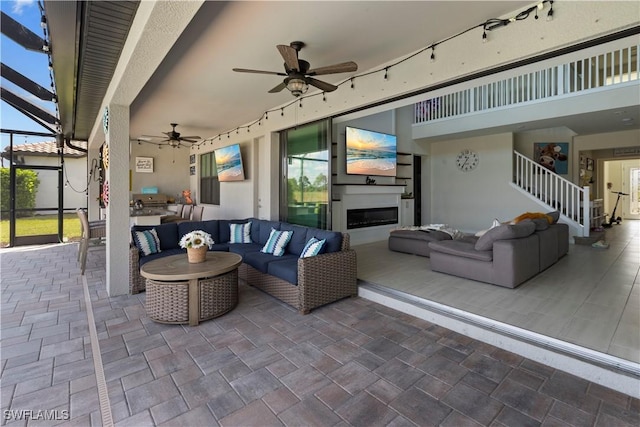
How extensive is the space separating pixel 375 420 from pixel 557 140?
29.9ft

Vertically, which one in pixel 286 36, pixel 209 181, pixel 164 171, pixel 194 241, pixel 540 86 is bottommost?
pixel 194 241

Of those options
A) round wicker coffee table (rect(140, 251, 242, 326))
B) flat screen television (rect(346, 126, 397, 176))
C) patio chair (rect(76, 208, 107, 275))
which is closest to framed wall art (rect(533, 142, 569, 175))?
flat screen television (rect(346, 126, 397, 176))

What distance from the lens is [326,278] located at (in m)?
3.54

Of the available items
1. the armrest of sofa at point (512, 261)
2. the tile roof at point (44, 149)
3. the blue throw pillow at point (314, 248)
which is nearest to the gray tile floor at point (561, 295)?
the armrest of sofa at point (512, 261)

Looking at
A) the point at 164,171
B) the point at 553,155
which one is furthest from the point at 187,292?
the point at 553,155

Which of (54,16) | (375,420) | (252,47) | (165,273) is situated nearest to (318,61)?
(252,47)

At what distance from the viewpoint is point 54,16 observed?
2.50 metres

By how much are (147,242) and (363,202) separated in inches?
175

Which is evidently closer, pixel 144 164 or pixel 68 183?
pixel 68 183

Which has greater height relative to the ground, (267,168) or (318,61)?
(318,61)

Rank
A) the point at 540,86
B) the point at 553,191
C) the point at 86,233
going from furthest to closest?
the point at 553,191 < the point at 540,86 < the point at 86,233

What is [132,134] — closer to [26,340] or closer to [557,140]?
[26,340]

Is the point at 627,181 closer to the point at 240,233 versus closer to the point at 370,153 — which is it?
the point at 370,153

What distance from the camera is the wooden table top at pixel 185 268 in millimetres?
3078
